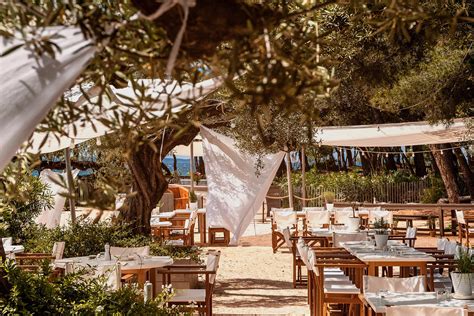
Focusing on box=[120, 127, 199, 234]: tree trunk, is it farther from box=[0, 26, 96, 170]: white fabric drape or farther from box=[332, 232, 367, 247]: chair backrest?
box=[0, 26, 96, 170]: white fabric drape

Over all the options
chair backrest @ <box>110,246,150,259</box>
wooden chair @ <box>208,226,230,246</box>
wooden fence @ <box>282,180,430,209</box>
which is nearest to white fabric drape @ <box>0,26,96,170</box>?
chair backrest @ <box>110,246,150,259</box>

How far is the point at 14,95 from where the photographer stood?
8.39 ft

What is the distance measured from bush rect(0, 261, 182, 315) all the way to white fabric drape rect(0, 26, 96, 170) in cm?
211

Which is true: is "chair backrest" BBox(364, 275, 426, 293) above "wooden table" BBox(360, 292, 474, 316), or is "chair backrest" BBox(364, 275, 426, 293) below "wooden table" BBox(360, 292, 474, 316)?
above

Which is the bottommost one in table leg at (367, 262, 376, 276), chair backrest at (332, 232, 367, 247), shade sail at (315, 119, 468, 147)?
table leg at (367, 262, 376, 276)

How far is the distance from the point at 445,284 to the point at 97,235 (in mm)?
4439

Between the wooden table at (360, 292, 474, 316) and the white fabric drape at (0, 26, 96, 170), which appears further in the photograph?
the wooden table at (360, 292, 474, 316)

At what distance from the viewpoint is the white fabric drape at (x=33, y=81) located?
2012mm

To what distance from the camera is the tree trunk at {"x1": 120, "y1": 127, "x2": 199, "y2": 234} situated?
36.6 feet

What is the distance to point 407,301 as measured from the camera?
6148 millimetres

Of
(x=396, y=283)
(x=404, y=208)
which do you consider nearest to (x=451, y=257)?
(x=396, y=283)

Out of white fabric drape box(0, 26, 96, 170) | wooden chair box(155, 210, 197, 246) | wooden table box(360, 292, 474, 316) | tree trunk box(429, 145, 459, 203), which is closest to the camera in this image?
white fabric drape box(0, 26, 96, 170)

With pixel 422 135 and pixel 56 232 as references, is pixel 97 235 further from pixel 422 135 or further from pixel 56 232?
pixel 422 135

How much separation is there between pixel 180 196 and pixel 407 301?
19.3m
